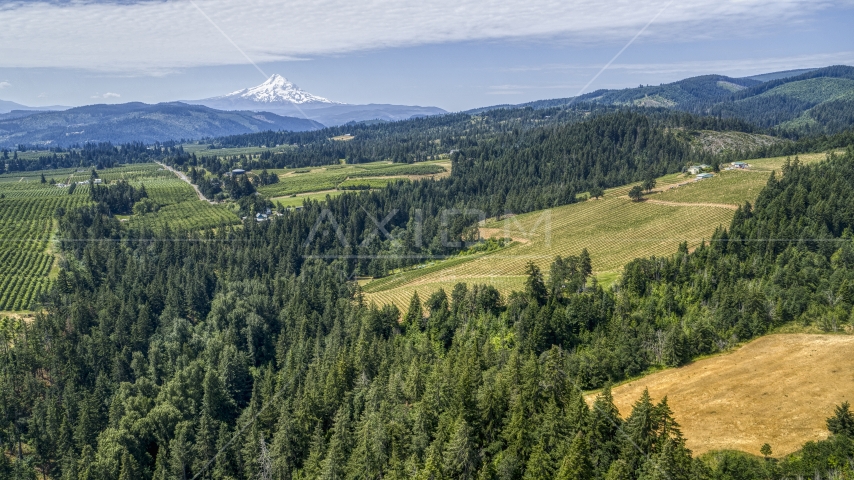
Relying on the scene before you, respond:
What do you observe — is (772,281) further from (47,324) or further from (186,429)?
(47,324)

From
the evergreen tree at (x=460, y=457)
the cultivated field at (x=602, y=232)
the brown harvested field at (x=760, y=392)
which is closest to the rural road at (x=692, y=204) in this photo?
the cultivated field at (x=602, y=232)

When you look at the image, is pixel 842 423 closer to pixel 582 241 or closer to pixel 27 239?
pixel 582 241

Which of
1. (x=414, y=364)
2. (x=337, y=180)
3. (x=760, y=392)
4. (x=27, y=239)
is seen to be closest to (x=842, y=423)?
→ (x=760, y=392)

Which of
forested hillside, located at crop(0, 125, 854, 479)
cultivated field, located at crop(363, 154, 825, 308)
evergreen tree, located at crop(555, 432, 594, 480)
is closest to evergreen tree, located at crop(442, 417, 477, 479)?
forested hillside, located at crop(0, 125, 854, 479)

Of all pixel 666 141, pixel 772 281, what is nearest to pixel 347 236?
pixel 772 281

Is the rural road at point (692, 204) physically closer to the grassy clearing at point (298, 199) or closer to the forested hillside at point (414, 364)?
the forested hillside at point (414, 364)
